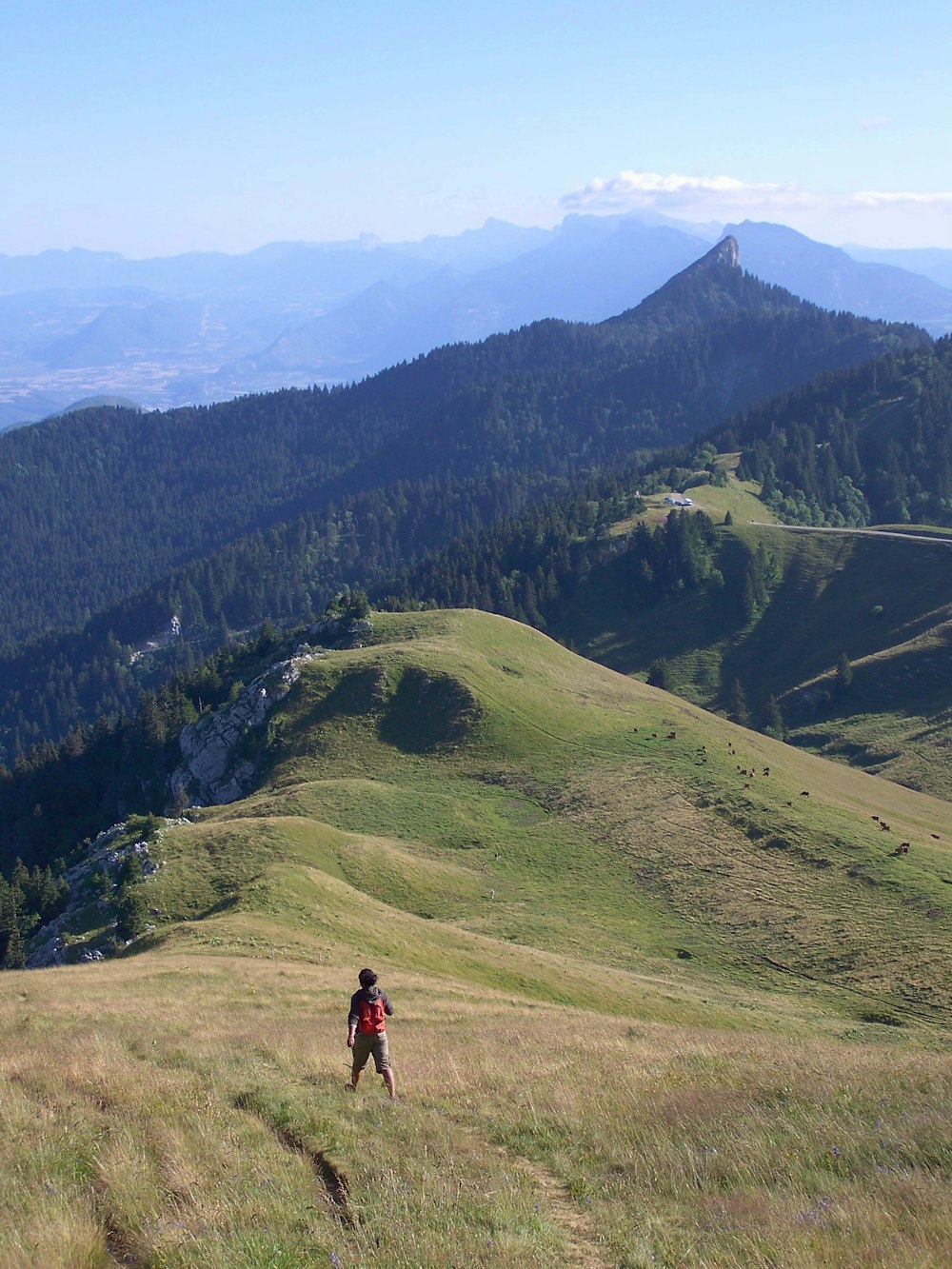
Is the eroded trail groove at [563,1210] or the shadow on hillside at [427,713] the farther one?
the shadow on hillside at [427,713]

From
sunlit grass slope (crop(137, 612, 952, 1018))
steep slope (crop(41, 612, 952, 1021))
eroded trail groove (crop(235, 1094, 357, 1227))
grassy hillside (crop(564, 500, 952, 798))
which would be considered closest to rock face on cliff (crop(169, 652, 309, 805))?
steep slope (crop(41, 612, 952, 1021))

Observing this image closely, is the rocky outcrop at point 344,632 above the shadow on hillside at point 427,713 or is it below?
above

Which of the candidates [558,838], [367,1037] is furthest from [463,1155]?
[558,838]

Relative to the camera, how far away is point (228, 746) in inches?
3169

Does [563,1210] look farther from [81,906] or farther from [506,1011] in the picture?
[81,906]

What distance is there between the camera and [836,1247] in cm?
888

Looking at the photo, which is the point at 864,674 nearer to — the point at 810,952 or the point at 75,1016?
the point at 810,952

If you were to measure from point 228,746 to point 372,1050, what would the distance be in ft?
221

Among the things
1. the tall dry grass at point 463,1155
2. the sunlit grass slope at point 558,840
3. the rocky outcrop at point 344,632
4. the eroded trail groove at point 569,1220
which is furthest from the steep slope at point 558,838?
the eroded trail groove at point 569,1220

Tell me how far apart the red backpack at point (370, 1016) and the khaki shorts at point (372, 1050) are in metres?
0.08

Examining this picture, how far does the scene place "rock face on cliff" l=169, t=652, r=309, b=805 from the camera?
255ft

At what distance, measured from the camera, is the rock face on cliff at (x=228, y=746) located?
77688 mm

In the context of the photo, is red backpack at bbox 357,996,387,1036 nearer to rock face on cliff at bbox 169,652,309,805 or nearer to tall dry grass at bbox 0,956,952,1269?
tall dry grass at bbox 0,956,952,1269

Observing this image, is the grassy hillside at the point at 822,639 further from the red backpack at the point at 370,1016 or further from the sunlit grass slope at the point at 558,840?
the red backpack at the point at 370,1016
